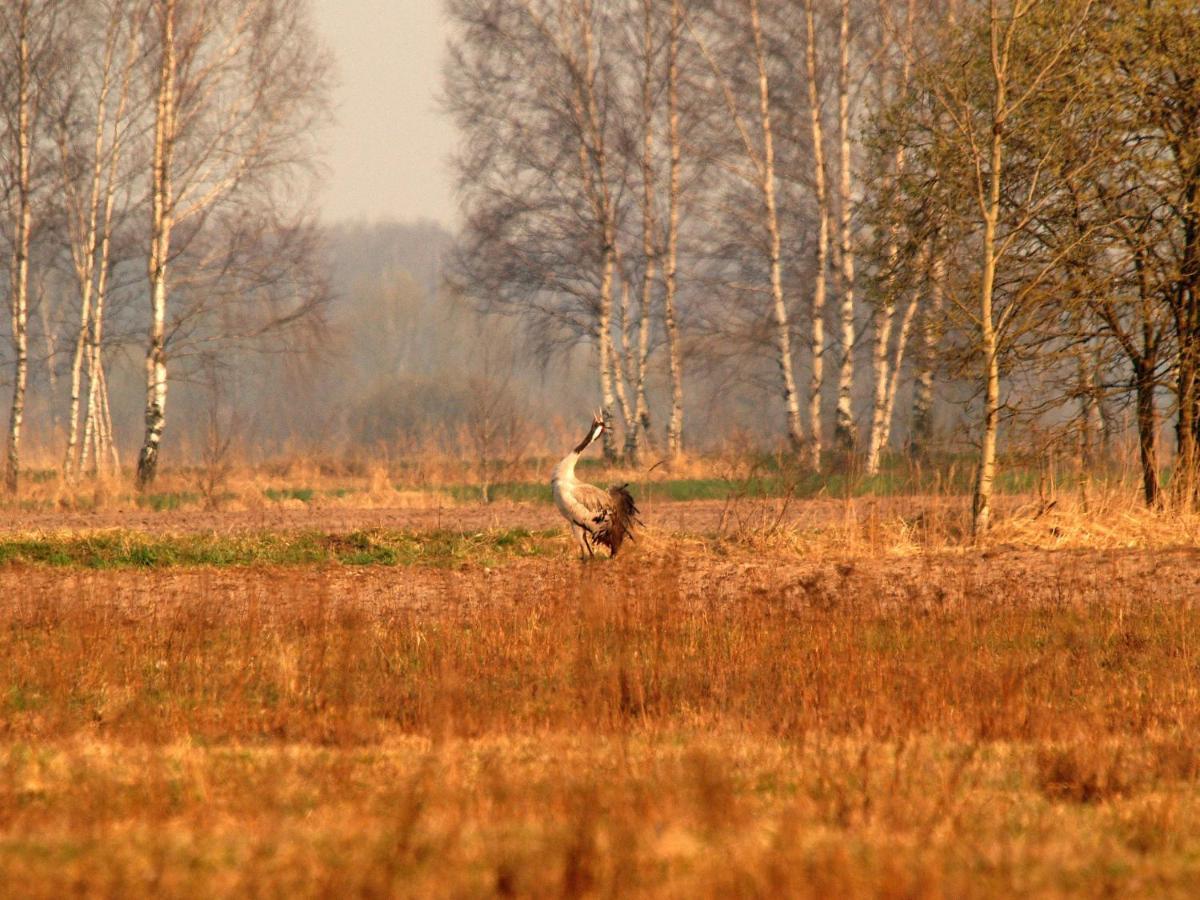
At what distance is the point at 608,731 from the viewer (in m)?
6.96

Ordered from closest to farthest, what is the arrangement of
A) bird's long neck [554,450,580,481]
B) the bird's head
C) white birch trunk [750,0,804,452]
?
bird's long neck [554,450,580,481] < the bird's head < white birch trunk [750,0,804,452]

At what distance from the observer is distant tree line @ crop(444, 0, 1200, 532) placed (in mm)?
14930

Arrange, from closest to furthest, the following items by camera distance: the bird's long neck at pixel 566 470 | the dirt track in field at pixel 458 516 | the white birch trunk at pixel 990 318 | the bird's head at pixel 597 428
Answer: the bird's long neck at pixel 566 470 → the bird's head at pixel 597 428 → the white birch trunk at pixel 990 318 → the dirt track in field at pixel 458 516

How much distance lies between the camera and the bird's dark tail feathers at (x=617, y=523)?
12891 mm

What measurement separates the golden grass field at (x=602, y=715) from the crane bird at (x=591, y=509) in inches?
14.7

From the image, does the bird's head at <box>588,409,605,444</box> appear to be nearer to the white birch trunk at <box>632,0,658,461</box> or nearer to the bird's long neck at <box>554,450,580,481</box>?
the bird's long neck at <box>554,450,580,481</box>

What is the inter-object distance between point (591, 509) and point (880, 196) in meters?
7.35

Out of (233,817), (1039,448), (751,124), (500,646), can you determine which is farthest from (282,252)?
(233,817)

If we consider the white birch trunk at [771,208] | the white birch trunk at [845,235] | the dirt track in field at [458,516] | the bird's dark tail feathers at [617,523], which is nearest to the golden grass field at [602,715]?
the bird's dark tail feathers at [617,523]

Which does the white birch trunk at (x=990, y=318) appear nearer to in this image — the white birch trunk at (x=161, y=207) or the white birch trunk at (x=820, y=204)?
the white birch trunk at (x=820, y=204)

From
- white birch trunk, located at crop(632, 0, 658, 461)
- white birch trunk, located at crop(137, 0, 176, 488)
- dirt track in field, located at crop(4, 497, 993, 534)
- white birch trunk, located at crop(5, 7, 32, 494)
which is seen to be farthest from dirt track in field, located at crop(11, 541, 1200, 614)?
white birch trunk, located at crop(632, 0, 658, 461)

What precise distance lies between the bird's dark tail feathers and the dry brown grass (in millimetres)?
988

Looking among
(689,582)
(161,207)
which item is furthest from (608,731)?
(161,207)

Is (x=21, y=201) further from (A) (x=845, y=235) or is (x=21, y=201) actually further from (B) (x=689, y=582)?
(B) (x=689, y=582)
